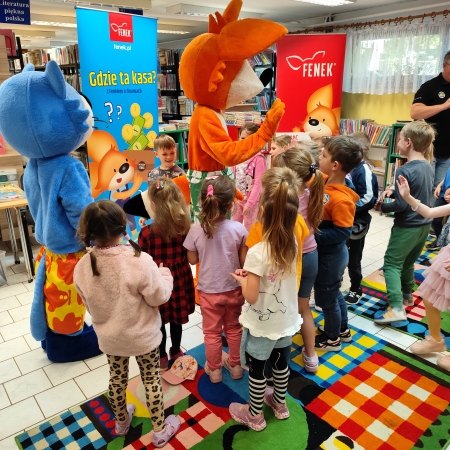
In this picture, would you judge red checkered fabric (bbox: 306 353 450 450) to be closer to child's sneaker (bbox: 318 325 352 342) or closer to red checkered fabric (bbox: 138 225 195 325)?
child's sneaker (bbox: 318 325 352 342)

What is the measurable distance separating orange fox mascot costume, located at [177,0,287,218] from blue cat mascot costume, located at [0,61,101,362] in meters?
0.64

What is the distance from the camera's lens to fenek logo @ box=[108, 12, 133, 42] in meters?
3.39

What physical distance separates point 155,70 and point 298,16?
10.6 feet

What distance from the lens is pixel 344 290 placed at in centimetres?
313

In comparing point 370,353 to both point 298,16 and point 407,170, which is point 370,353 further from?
point 298,16

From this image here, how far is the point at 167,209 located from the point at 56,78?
867mm

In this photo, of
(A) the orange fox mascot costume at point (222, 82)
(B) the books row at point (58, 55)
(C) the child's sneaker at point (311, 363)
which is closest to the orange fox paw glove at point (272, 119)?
(A) the orange fox mascot costume at point (222, 82)

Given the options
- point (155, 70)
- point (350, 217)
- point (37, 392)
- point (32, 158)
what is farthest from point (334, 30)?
point (37, 392)

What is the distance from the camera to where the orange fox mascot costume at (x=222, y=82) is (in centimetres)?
212

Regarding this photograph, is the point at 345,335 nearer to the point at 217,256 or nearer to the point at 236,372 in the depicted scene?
the point at 236,372

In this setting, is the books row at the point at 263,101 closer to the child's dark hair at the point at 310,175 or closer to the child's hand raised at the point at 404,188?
the child's hand raised at the point at 404,188

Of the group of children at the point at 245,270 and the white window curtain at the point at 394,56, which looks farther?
the white window curtain at the point at 394,56

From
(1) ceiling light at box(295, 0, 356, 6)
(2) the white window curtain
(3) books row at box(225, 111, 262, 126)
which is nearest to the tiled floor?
(3) books row at box(225, 111, 262, 126)

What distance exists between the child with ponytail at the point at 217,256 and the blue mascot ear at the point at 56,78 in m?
0.89
